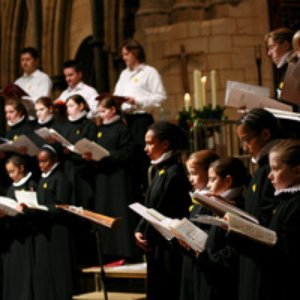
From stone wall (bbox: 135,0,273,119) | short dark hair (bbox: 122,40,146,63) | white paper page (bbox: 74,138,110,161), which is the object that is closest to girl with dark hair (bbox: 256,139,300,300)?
white paper page (bbox: 74,138,110,161)

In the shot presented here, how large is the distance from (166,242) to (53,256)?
2.05m

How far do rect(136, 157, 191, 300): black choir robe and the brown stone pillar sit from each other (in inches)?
219

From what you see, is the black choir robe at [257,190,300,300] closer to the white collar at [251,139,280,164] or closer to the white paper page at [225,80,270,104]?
the white collar at [251,139,280,164]

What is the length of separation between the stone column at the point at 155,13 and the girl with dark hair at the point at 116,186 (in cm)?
363

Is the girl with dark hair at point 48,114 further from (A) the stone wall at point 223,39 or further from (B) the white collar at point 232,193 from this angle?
(B) the white collar at point 232,193

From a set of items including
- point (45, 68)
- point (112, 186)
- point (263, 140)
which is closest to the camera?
point (263, 140)

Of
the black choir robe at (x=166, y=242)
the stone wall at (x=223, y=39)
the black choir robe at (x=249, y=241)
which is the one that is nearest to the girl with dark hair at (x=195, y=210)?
the black choir robe at (x=166, y=242)

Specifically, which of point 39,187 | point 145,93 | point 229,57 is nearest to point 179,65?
point 229,57

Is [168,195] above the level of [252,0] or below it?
below

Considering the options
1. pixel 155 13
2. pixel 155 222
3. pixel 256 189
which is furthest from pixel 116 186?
pixel 155 13

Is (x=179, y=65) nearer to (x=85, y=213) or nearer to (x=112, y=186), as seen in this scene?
(x=112, y=186)

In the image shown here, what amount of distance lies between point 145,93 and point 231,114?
8.27 ft

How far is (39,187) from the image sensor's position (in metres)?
8.29

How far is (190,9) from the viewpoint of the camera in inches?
442
